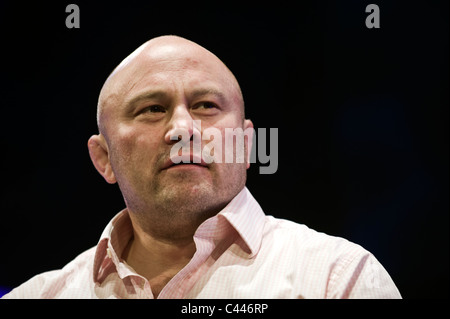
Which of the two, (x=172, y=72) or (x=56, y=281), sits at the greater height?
(x=172, y=72)

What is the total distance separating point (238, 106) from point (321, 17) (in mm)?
560

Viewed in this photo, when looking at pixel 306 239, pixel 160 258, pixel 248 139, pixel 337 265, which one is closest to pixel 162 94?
pixel 248 139

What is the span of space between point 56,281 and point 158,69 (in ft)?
2.98

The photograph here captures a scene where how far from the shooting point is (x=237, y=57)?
1869 millimetres

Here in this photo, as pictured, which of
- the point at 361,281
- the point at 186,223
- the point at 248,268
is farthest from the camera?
the point at 186,223

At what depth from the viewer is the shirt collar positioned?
4.60 feet

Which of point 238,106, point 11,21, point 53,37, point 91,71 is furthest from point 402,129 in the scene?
point 11,21

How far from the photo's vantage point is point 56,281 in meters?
1.65

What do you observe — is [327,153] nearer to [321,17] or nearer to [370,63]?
[370,63]

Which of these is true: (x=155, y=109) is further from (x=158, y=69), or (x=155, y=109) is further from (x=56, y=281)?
(x=56, y=281)

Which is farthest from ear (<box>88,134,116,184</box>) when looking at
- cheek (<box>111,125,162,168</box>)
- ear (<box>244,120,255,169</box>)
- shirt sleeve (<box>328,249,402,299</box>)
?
shirt sleeve (<box>328,249,402,299</box>)

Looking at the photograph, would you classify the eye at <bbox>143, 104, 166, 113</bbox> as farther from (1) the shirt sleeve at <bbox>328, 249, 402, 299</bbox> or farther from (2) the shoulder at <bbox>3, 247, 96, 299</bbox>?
(1) the shirt sleeve at <bbox>328, 249, 402, 299</bbox>

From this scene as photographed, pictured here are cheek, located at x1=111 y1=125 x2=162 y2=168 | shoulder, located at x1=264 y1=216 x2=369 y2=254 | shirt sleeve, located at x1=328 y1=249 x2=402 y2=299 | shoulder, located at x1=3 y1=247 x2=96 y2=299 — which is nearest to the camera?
shirt sleeve, located at x1=328 y1=249 x2=402 y2=299

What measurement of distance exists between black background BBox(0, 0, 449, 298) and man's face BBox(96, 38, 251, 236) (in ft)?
1.09
